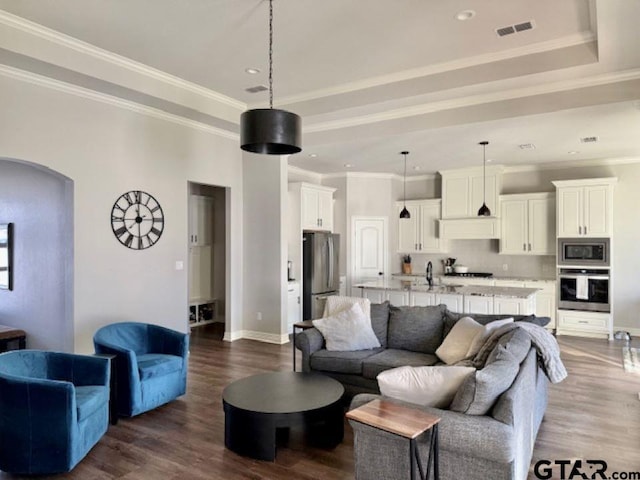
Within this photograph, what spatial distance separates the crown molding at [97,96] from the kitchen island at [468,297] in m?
3.43

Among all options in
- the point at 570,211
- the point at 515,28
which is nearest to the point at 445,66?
the point at 515,28

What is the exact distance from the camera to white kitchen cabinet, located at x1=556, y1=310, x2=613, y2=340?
7.16 meters

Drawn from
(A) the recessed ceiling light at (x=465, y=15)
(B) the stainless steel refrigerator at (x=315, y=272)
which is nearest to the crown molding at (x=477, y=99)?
(A) the recessed ceiling light at (x=465, y=15)

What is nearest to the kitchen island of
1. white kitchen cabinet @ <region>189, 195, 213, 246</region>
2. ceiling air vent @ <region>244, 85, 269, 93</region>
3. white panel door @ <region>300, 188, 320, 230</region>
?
→ white panel door @ <region>300, 188, 320, 230</region>

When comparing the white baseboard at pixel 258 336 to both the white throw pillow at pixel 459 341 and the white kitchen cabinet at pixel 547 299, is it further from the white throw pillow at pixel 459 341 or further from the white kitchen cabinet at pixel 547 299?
the white kitchen cabinet at pixel 547 299

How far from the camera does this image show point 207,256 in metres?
8.66

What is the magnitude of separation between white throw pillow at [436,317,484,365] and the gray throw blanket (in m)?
0.46

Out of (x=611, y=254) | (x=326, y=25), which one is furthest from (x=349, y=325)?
(x=611, y=254)

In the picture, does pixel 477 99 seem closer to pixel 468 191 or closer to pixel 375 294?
pixel 375 294

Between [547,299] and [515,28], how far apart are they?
5.29 metres

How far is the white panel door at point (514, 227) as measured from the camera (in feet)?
26.9

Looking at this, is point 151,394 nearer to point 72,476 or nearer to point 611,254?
point 72,476

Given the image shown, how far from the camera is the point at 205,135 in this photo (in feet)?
20.9

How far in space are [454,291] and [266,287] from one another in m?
2.80
